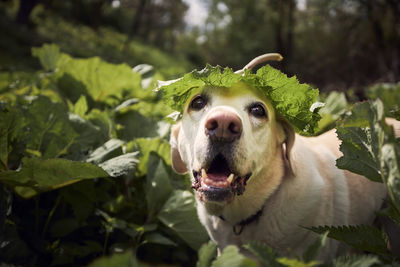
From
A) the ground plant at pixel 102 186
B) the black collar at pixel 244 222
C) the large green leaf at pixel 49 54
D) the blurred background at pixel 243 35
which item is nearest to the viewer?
the ground plant at pixel 102 186

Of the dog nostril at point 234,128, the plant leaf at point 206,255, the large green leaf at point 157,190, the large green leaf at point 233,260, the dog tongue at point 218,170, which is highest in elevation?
the dog nostril at point 234,128

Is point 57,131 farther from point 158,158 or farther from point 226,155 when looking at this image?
point 226,155

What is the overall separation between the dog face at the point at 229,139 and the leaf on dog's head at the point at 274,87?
2.8 inches

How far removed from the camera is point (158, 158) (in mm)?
2172

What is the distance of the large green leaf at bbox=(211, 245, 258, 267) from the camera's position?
83 centimetres

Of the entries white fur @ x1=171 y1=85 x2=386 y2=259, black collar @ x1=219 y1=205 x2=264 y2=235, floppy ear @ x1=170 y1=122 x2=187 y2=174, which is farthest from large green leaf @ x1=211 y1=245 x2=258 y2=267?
floppy ear @ x1=170 y1=122 x2=187 y2=174

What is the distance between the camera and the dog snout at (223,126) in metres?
1.36

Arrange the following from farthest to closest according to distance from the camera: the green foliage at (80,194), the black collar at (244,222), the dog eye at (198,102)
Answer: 1. the black collar at (244,222)
2. the dog eye at (198,102)
3. the green foliage at (80,194)

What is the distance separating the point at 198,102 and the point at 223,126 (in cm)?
38

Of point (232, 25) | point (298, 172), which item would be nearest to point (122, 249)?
point (298, 172)

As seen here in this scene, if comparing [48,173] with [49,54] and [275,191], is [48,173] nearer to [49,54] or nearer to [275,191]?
[275,191]

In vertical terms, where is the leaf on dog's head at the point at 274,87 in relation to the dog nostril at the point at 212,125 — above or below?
above

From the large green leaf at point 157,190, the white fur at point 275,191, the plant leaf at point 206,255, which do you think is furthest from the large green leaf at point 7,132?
the plant leaf at point 206,255

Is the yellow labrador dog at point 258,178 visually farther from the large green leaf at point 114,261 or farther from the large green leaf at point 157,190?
the large green leaf at point 114,261
